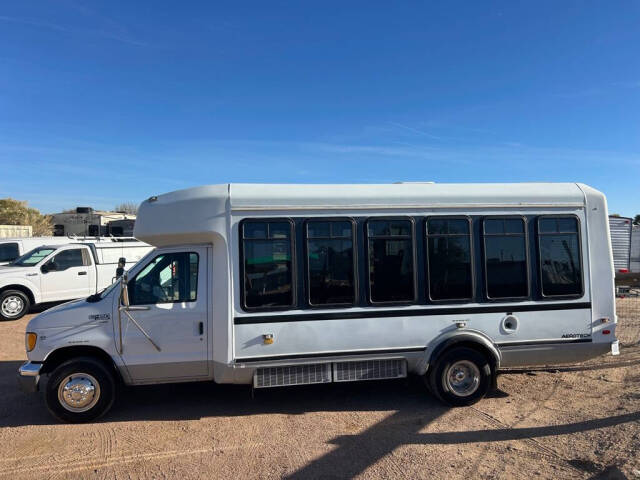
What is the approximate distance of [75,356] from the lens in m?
5.28

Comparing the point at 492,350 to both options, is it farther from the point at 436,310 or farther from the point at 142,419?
the point at 142,419

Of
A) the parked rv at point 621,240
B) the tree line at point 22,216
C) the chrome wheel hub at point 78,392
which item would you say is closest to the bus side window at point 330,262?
the chrome wheel hub at point 78,392

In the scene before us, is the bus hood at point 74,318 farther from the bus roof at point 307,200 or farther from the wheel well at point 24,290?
the wheel well at point 24,290

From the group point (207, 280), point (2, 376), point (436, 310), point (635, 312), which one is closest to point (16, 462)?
point (207, 280)

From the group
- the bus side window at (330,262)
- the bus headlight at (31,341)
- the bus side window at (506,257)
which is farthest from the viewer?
the bus side window at (506,257)

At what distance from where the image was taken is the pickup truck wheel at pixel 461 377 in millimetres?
5520

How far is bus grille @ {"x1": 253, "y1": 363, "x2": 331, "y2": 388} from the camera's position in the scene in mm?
5273

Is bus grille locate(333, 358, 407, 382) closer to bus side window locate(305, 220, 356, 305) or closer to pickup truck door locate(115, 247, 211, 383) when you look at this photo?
bus side window locate(305, 220, 356, 305)

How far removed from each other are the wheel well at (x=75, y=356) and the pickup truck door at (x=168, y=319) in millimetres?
242

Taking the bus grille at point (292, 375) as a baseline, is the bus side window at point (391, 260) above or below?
above

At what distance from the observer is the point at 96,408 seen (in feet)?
16.9

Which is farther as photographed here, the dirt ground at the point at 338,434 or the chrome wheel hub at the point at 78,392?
the chrome wheel hub at the point at 78,392

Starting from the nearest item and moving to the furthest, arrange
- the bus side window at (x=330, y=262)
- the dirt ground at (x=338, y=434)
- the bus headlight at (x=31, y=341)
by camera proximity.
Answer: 1. the dirt ground at (x=338, y=434)
2. the bus headlight at (x=31, y=341)
3. the bus side window at (x=330, y=262)

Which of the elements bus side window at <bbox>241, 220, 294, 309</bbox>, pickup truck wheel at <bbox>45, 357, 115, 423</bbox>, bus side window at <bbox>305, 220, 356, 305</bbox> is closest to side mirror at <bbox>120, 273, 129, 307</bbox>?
pickup truck wheel at <bbox>45, 357, 115, 423</bbox>
